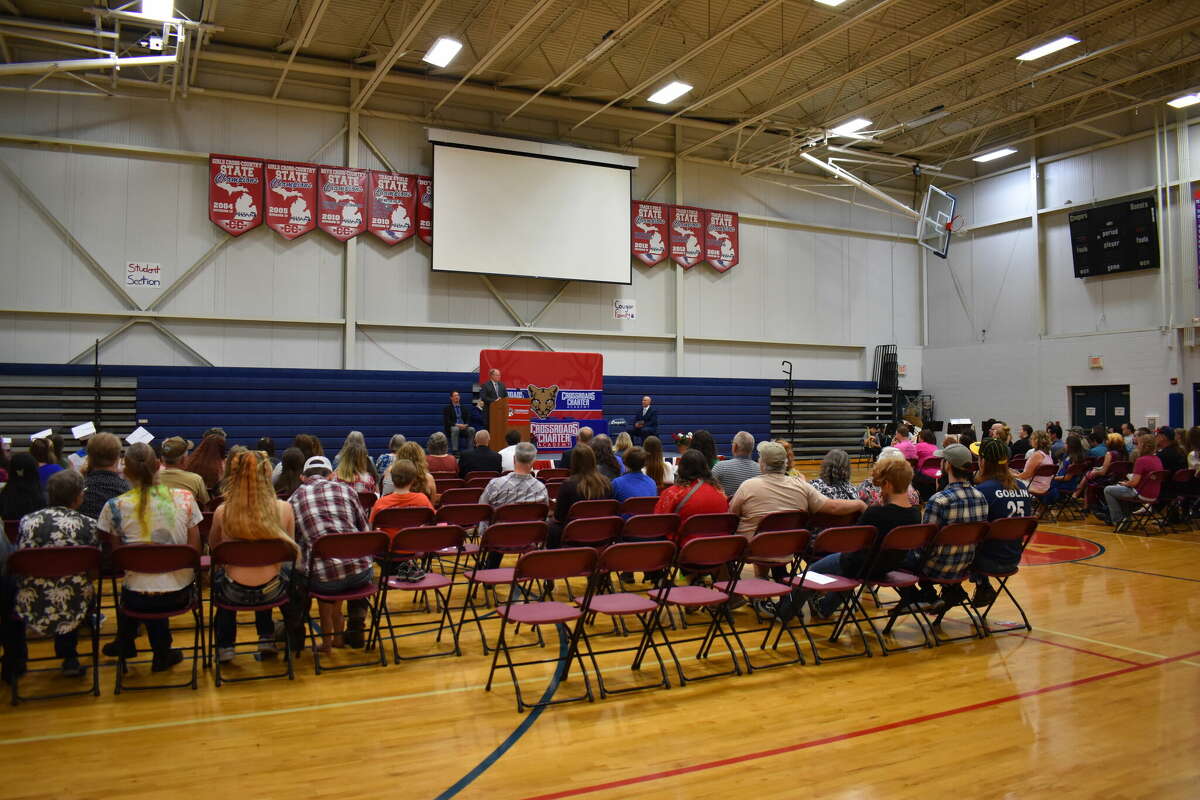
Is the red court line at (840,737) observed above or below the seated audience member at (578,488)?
below

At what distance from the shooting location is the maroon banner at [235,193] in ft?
44.8

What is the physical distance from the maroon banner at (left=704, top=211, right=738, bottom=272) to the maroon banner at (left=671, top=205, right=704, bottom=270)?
0.18 m

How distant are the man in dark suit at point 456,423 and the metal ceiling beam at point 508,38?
214 inches

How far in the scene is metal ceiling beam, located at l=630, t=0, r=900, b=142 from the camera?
11.8 meters

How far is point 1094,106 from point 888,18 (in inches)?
271

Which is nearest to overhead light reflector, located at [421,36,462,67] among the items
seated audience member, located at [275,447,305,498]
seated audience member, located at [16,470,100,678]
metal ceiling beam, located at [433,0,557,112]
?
metal ceiling beam, located at [433,0,557,112]

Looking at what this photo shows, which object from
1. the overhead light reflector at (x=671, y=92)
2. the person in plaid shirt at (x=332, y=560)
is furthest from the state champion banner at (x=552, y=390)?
the person in plaid shirt at (x=332, y=560)

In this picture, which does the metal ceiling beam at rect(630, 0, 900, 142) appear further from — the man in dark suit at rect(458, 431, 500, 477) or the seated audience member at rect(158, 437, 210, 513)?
the seated audience member at rect(158, 437, 210, 513)

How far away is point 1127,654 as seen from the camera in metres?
5.07

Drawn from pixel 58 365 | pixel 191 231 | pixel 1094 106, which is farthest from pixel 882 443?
pixel 58 365

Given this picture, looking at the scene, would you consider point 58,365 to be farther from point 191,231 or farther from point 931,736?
point 931,736

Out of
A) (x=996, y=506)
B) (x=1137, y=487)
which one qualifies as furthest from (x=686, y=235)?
(x=996, y=506)

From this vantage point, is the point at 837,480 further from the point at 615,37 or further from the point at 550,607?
the point at 615,37

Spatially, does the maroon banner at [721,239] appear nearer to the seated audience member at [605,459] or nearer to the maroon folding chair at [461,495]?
the seated audience member at [605,459]
